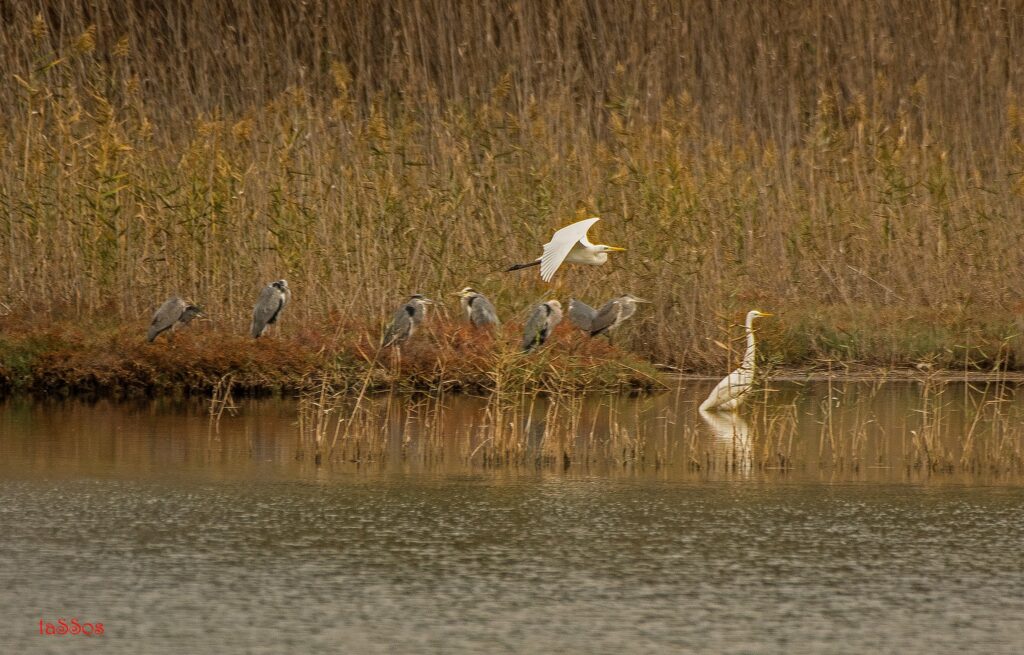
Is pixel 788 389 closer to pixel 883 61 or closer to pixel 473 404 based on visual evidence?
pixel 473 404

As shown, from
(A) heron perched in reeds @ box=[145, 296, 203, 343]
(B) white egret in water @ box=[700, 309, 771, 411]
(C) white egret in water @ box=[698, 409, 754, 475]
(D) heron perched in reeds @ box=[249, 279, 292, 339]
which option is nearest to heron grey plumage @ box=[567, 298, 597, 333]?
(B) white egret in water @ box=[700, 309, 771, 411]

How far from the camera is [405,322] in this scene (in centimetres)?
999

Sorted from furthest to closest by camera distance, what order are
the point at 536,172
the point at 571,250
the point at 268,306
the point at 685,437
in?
the point at 536,172 → the point at 268,306 → the point at 571,250 → the point at 685,437

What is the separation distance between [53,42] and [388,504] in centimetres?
973

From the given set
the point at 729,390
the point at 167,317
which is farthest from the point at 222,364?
the point at 729,390

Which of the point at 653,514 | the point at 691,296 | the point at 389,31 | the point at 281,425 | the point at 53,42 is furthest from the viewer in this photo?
the point at 53,42

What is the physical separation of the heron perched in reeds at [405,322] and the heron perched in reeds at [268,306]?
0.77 meters

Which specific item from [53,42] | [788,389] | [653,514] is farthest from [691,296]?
[53,42]

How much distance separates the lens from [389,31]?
13.3m

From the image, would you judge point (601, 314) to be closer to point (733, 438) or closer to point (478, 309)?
point (478, 309)

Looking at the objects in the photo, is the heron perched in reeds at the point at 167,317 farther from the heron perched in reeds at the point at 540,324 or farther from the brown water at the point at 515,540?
the heron perched in reeds at the point at 540,324

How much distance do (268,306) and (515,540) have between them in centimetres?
494

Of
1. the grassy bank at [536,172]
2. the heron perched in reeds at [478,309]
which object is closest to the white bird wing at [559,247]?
the heron perched in reeds at [478,309]

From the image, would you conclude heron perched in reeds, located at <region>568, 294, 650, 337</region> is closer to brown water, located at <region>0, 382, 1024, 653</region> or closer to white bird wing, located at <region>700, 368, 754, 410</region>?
white bird wing, located at <region>700, 368, 754, 410</region>
